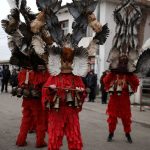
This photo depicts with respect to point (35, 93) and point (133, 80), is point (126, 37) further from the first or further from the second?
point (35, 93)

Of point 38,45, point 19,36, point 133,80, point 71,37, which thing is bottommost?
point 133,80

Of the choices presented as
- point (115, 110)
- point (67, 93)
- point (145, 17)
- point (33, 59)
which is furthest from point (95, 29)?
point (145, 17)

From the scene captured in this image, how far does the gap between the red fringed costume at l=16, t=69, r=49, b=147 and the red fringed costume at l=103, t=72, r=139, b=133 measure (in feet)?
4.92

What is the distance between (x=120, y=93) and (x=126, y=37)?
1177 mm

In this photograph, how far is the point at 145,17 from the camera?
26.2m

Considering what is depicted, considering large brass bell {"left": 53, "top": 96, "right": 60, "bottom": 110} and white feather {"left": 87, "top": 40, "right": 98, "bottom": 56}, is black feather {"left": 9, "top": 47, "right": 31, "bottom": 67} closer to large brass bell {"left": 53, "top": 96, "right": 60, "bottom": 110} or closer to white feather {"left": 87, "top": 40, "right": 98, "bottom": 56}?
white feather {"left": 87, "top": 40, "right": 98, "bottom": 56}

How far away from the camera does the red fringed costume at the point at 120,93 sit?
9531 millimetres

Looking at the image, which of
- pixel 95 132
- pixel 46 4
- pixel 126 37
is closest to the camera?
pixel 46 4

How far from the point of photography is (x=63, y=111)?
6.92 meters

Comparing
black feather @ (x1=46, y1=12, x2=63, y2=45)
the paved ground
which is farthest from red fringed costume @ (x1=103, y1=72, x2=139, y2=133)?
black feather @ (x1=46, y1=12, x2=63, y2=45)

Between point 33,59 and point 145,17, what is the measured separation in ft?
59.8

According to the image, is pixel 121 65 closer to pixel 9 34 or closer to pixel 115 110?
pixel 115 110

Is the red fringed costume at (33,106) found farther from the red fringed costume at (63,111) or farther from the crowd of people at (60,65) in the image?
the red fringed costume at (63,111)

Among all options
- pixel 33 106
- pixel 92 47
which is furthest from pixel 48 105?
pixel 33 106
